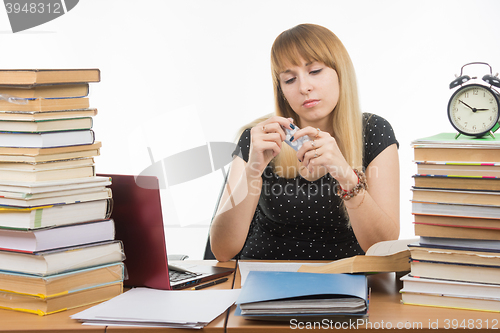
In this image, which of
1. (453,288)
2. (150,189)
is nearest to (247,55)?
Result: (150,189)

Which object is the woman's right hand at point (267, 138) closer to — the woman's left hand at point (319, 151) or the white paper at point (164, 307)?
the woman's left hand at point (319, 151)

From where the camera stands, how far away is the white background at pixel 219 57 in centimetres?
329

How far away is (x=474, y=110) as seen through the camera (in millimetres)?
978

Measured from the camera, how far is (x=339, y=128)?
1721mm

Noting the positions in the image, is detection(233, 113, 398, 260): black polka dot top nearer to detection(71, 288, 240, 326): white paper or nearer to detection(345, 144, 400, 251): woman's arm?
detection(345, 144, 400, 251): woman's arm

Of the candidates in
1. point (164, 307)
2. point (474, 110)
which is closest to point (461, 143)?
point (474, 110)

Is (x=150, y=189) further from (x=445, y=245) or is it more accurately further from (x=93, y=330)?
(x=445, y=245)

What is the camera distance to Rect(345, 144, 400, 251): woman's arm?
1.39 metres

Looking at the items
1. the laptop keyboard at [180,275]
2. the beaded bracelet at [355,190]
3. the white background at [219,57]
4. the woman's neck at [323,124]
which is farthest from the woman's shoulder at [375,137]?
the white background at [219,57]

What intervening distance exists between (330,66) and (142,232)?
37.3 inches

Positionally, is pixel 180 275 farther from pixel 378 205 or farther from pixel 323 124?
pixel 323 124

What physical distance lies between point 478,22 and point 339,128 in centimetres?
220

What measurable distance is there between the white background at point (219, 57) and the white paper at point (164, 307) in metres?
2.25

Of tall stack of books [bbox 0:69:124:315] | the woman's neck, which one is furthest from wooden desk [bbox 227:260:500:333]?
the woman's neck
